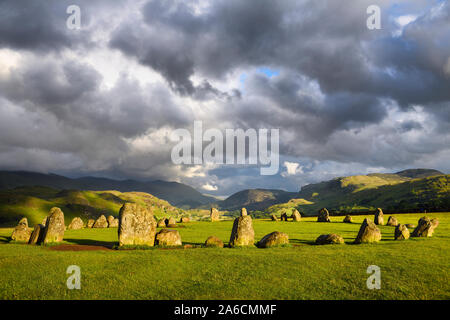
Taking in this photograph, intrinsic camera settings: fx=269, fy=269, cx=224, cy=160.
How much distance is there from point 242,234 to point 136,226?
11014 millimetres

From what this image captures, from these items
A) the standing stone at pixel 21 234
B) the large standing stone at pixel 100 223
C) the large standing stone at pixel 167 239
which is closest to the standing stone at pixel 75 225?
the large standing stone at pixel 100 223

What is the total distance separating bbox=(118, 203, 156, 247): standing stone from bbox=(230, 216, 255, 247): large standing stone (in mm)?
8487

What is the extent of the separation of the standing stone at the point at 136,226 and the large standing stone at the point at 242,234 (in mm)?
8487

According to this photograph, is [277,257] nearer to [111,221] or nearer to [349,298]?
[349,298]

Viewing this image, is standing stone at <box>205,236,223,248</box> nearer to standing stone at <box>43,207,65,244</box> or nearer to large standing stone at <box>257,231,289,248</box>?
large standing stone at <box>257,231,289,248</box>

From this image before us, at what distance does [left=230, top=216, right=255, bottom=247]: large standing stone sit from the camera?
27.1 meters

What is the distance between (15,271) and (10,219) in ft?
683

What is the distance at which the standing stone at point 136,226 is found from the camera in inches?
1083

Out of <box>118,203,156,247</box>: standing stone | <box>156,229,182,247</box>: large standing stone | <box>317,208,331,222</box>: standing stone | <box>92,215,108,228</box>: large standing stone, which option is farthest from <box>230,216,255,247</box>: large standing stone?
<box>92,215,108,228</box>: large standing stone

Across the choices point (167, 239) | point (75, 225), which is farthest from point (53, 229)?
point (75, 225)

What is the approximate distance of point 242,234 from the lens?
27.4 meters

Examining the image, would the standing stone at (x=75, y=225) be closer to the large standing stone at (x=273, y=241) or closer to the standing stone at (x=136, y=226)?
the standing stone at (x=136, y=226)
